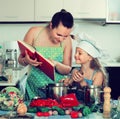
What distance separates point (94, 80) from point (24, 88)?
1.83 ft

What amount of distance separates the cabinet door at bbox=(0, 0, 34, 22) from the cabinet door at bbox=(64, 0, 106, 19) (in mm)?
381

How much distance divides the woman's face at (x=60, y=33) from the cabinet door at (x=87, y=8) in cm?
139

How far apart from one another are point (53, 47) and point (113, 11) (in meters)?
1.63

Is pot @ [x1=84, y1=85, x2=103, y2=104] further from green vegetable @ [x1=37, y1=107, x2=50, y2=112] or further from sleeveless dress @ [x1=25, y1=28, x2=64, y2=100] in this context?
sleeveless dress @ [x1=25, y1=28, x2=64, y2=100]

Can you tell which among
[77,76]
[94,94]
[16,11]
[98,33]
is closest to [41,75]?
[77,76]

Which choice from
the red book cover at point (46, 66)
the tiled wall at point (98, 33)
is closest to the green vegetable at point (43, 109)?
the red book cover at point (46, 66)

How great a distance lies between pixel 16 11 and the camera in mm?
3592

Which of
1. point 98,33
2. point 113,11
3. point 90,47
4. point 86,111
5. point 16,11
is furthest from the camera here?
point 98,33

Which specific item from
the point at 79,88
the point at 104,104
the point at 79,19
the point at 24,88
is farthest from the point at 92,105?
the point at 79,19

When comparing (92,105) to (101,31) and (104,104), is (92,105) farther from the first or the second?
(101,31)

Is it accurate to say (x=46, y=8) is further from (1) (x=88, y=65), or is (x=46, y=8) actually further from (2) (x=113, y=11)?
(1) (x=88, y=65)

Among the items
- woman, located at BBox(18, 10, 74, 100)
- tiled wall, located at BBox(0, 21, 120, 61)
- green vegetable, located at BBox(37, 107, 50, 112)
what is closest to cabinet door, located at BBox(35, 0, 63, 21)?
tiled wall, located at BBox(0, 21, 120, 61)

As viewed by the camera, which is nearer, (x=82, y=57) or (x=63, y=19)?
(x=82, y=57)

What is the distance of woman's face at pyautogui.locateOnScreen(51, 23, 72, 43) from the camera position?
2.22m
